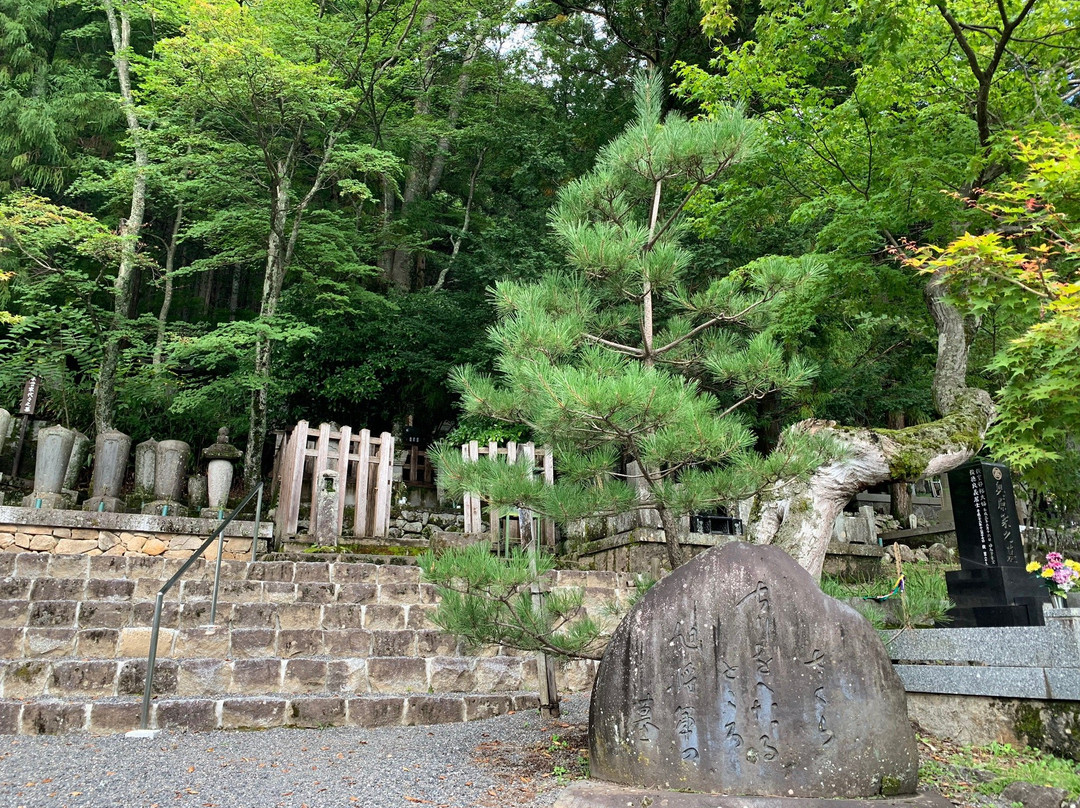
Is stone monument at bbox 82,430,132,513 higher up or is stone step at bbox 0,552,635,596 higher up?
stone monument at bbox 82,430,132,513

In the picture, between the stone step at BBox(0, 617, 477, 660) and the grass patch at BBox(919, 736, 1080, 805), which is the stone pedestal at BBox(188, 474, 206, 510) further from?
the grass patch at BBox(919, 736, 1080, 805)

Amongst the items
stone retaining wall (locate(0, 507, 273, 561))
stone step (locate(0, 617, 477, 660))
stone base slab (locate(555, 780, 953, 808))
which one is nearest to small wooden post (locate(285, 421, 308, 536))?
stone retaining wall (locate(0, 507, 273, 561))

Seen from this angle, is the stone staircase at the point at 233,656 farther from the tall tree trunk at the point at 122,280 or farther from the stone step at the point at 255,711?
the tall tree trunk at the point at 122,280

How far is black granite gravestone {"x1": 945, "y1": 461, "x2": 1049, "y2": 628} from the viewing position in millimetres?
4910

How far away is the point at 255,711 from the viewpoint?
449 centimetres

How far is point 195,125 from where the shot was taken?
11453mm

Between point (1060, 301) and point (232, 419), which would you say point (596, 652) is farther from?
point (232, 419)

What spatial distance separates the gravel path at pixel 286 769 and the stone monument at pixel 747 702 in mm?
560

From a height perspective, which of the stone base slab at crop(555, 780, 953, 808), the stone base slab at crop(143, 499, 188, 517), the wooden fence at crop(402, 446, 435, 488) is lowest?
the stone base slab at crop(555, 780, 953, 808)

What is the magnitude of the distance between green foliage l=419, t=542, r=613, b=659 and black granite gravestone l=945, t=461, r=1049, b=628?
2.79 m

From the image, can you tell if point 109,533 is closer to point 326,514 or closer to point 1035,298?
point 326,514

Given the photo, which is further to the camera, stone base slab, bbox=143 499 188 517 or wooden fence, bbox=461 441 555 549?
stone base slab, bbox=143 499 188 517

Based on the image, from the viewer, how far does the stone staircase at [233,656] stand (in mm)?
4426

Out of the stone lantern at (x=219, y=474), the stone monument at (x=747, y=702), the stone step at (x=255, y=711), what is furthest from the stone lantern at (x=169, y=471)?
the stone monument at (x=747, y=702)
